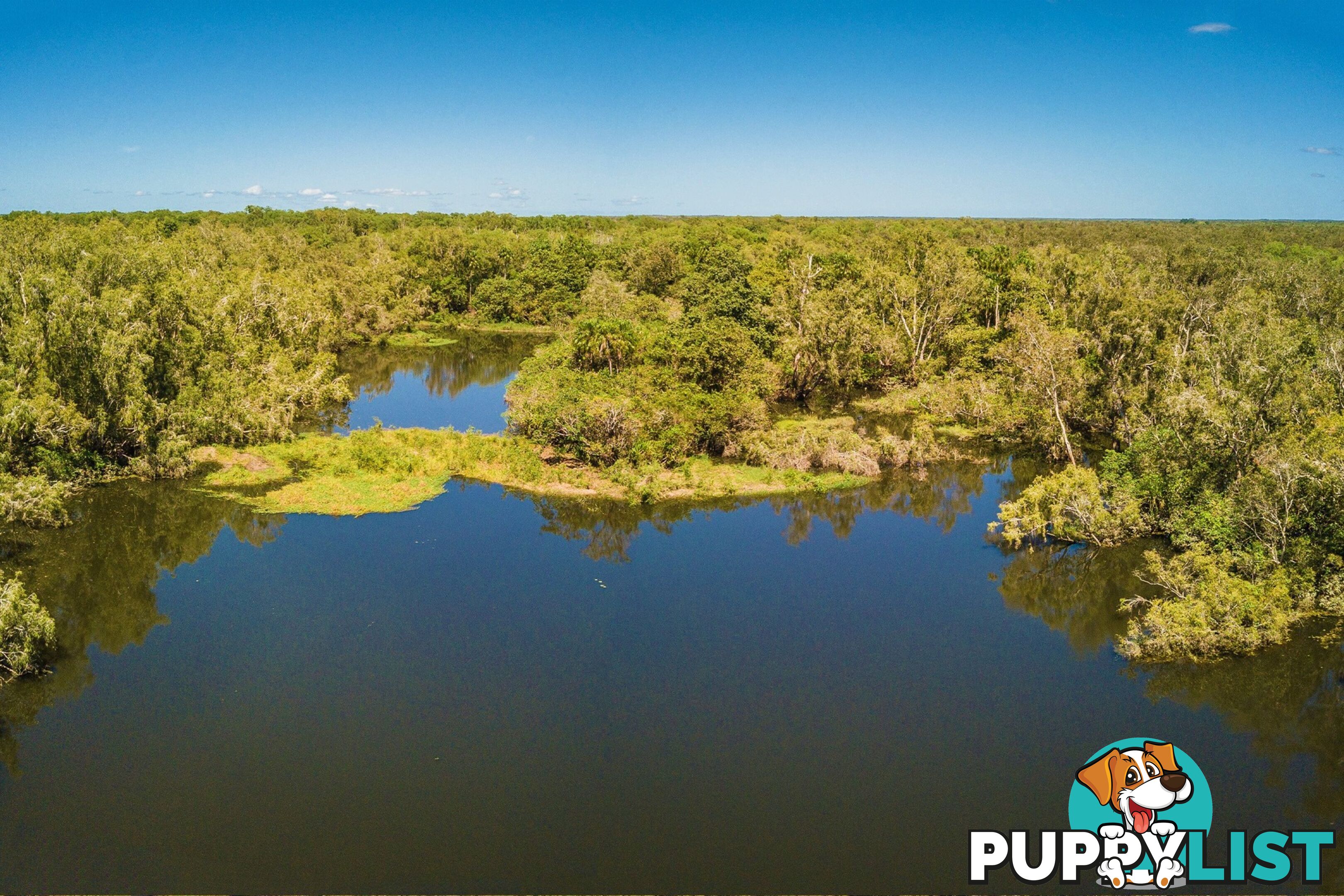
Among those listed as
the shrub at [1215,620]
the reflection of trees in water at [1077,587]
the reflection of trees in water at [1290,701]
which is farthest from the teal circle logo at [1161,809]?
the reflection of trees in water at [1077,587]

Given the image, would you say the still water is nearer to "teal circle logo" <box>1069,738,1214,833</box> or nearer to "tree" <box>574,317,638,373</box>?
"teal circle logo" <box>1069,738,1214,833</box>

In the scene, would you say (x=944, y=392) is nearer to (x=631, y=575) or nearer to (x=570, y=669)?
(x=631, y=575)

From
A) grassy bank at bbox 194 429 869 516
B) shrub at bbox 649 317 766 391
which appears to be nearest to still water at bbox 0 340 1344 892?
grassy bank at bbox 194 429 869 516

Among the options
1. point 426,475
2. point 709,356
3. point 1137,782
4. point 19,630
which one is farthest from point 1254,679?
point 19,630

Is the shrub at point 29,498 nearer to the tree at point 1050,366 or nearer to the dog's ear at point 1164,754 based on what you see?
Result: the dog's ear at point 1164,754

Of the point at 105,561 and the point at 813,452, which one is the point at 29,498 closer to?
the point at 105,561

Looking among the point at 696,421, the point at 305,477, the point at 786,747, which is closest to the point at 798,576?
the point at 786,747
